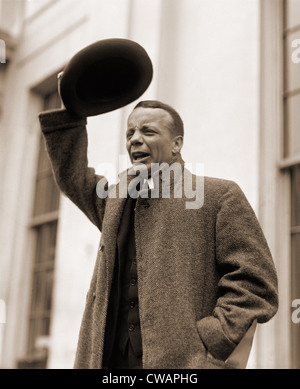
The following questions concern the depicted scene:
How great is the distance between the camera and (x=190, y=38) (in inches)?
182

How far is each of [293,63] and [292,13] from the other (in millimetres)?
365

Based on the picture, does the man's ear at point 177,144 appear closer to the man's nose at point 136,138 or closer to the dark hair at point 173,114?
the dark hair at point 173,114

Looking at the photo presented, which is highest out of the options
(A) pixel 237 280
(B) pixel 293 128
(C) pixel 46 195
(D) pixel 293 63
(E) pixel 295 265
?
(D) pixel 293 63

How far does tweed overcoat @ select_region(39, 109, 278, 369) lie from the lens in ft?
6.75

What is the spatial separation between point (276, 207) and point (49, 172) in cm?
353

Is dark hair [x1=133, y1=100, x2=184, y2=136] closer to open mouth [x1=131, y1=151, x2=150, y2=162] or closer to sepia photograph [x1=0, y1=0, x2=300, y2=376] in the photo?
sepia photograph [x1=0, y1=0, x2=300, y2=376]

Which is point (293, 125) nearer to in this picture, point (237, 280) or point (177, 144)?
point (177, 144)

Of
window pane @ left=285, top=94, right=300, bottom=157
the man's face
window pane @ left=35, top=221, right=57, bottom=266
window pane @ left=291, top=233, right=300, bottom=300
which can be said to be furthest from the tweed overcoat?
window pane @ left=35, top=221, right=57, bottom=266

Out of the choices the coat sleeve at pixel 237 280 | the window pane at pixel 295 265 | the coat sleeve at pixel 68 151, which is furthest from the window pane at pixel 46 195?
the coat sleeve at pixel 237 280

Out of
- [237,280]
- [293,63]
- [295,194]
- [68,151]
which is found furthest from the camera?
[293,63]

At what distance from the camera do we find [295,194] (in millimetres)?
→ 3869

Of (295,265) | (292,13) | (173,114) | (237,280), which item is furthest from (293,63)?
(237,280)

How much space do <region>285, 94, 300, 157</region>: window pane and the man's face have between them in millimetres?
1736
